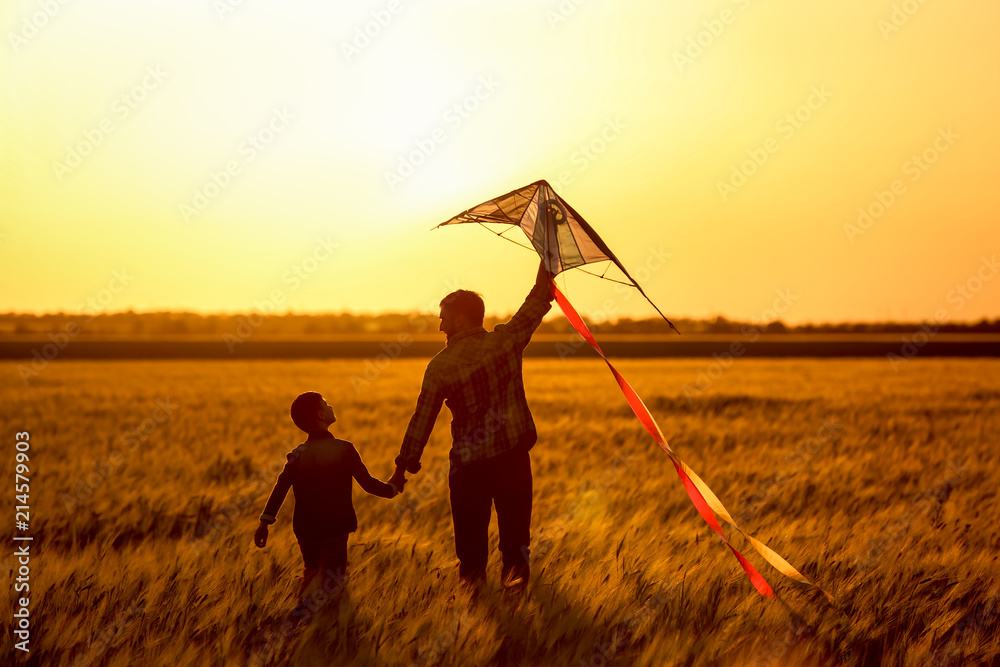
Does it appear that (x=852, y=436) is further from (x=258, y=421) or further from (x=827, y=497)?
(x=258, y=421)

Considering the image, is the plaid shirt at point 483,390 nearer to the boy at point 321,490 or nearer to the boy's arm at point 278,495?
the boy at point 321,490

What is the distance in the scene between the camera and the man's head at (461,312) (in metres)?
4.62

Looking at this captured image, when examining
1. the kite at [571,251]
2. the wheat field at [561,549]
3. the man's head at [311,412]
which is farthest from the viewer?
the kite at [571,251]

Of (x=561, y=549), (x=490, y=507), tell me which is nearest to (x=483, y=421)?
(x=490, y=507)

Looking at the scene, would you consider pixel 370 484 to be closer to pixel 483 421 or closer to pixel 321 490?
pixel 321 490

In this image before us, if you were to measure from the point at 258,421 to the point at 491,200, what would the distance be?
1088cm

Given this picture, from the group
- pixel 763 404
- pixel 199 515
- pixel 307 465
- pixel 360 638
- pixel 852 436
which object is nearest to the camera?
pixel 360 638

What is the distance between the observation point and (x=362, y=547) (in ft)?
18.2

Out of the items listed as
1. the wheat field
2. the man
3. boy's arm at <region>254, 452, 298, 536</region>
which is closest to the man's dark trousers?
the man

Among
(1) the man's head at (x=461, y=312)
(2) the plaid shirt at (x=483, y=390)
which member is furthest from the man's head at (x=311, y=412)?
(1) the man's head at (x=461, y=312)

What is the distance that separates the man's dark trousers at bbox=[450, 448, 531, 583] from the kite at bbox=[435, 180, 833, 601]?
0.75 meters

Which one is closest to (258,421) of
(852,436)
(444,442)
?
(444,442)

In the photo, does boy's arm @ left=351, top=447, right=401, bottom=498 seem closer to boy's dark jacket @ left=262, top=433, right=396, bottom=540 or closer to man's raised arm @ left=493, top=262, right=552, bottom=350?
boy's dark jacket @ left=262, top=433, right=396, bottom=540

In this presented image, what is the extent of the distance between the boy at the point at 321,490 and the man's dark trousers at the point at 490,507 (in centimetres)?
37
